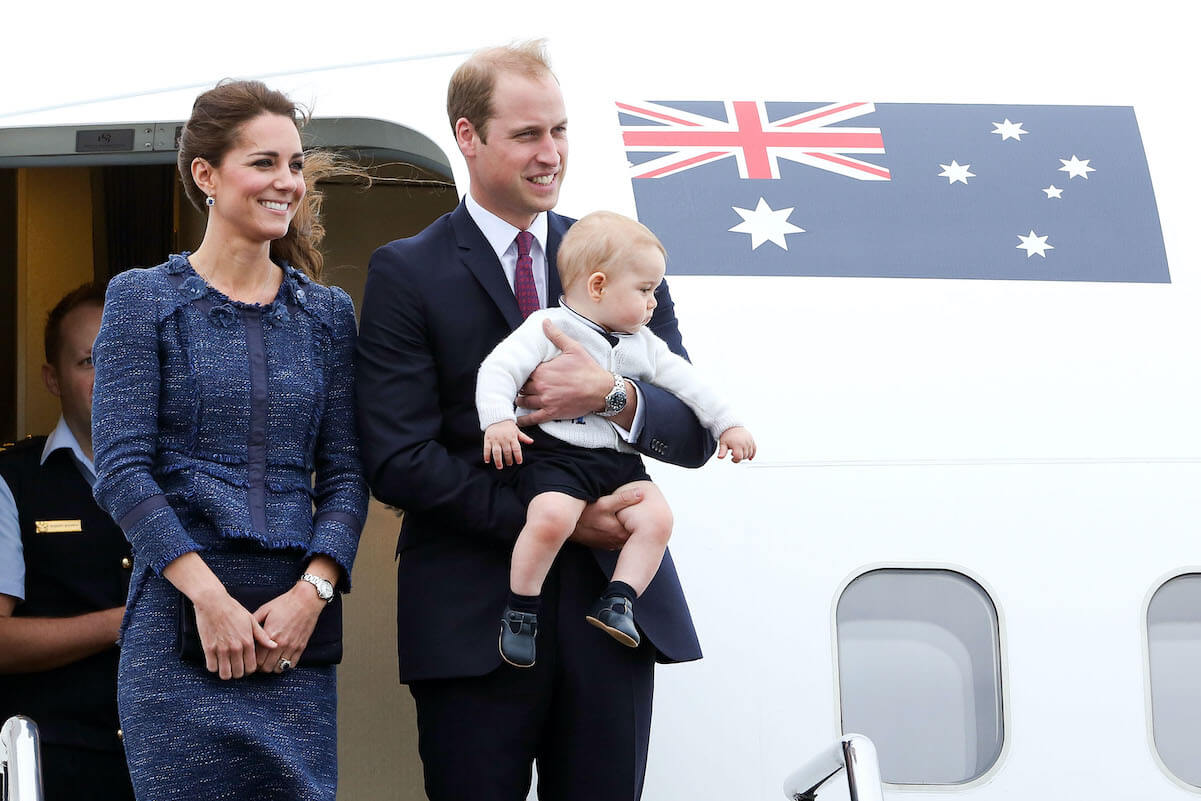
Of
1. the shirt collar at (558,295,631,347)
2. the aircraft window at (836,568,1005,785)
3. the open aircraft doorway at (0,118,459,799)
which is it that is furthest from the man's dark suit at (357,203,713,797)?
the open aircraft doorway at (0,118,459,799)

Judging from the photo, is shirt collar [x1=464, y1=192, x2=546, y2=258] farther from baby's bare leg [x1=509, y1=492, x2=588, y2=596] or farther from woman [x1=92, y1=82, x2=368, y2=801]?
baby's bare leg [x1=509, y1=492, x2=588, y2=596]

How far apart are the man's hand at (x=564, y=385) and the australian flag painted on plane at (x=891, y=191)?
0.88 m

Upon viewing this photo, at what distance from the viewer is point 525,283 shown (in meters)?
2.63

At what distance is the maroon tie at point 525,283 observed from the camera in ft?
8.61

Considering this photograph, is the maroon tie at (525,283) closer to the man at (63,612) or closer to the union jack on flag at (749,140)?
the union jack on flag at (749,140)

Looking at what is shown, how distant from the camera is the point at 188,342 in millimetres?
2350

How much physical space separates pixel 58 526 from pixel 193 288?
121cm

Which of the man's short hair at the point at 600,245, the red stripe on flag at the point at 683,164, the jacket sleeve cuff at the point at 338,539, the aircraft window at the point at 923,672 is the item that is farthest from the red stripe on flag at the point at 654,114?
the jacket sleeve cuff at the point at 338,539

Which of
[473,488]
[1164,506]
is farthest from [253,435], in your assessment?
[1164,506]

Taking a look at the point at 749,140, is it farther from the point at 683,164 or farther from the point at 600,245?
the point at 600,245

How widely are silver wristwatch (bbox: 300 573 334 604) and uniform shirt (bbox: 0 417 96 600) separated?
1.00m

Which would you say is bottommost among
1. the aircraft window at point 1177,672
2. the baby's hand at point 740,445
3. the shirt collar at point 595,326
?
the aircraft window at point 1177,672

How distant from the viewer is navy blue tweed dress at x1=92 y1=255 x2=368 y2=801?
2.23 metres

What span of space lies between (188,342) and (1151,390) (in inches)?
90.6
